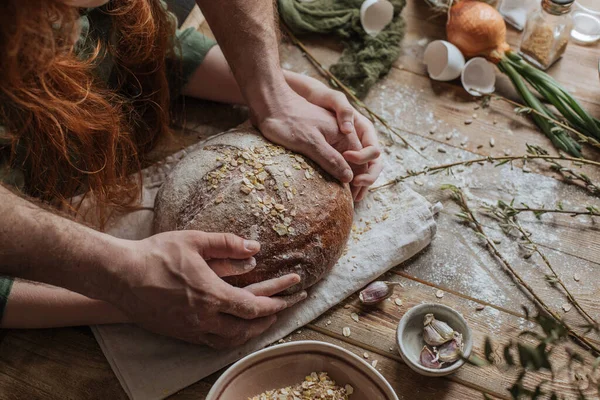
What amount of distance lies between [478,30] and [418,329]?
86 centimetres

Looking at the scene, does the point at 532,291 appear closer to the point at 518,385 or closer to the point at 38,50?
the point at 518,385

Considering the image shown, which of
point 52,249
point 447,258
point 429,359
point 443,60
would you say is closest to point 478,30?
point 443,60

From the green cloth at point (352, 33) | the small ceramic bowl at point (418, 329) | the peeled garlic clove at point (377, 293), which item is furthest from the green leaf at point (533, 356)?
the green cloth at point (352, 33)

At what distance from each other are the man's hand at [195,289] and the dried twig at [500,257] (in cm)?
49

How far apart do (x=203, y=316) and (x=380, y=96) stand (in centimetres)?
86

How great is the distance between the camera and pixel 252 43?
53.2 inches

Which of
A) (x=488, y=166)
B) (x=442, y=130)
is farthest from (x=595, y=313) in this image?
(x=442, y=130)

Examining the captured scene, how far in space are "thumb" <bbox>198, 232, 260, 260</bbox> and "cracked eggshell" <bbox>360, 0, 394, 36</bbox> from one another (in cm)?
91

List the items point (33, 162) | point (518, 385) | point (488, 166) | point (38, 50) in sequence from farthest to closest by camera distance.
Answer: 1. point (488, 166)
2. point (33, 162)
3. point (38, 50)
4. point (518, 385)

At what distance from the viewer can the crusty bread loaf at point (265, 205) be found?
1.20m

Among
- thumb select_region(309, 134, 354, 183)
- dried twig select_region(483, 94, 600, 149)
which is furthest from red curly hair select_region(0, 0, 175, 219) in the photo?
dried twig select_region(483, 94, 600, 149)

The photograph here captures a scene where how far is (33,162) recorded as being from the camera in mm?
1247

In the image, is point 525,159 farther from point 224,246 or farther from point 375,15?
point 224,246

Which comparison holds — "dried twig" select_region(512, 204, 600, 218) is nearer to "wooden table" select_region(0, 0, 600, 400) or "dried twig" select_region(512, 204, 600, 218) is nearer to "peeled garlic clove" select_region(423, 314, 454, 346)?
"wooden table" select_region(0, 0, 600, 400)
